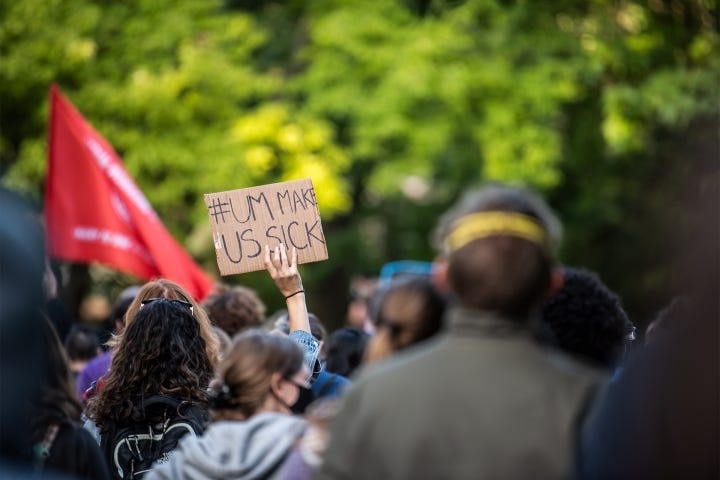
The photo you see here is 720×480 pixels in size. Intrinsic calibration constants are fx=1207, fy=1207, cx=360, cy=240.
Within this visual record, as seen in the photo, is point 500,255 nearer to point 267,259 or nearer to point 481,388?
point 481,388

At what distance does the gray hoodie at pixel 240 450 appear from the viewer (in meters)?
3.54

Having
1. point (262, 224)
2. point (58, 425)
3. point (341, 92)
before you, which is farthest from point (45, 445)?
point (341, 92)

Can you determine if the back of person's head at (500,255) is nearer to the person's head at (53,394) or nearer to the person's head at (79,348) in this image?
the person's head at (53,394)

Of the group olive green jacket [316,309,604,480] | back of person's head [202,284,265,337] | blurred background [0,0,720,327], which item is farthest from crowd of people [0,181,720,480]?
blurred background [0,0,720,327]

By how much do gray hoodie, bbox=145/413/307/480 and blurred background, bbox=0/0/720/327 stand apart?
10.4 m

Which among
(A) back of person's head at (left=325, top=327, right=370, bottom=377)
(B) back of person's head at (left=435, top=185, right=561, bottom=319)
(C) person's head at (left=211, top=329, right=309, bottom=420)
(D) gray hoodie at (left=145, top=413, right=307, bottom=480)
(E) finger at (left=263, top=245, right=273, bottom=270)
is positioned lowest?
(A) back of person's head at (left=325, top=327, right=370, bottom=377)

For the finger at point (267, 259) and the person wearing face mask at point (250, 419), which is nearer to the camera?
the person wearing face mask at point (250, 419)

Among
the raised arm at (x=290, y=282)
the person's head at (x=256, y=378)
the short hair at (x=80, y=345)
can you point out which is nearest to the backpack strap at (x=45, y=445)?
the person's head at (x=256, y=378)

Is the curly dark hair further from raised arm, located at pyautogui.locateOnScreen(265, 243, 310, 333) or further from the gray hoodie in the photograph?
the gray hoodie

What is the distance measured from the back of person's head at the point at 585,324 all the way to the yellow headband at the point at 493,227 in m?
1.07

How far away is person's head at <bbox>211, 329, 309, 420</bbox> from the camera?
3.72 meters

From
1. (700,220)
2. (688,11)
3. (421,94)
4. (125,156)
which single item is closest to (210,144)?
(125,156)

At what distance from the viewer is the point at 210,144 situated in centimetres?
1536

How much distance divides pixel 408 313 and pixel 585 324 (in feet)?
3.36
